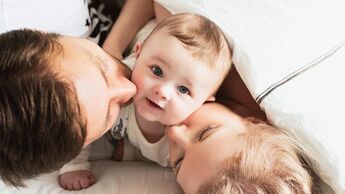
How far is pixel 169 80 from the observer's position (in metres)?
0.79

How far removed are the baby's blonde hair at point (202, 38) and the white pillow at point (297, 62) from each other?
0.07 feet

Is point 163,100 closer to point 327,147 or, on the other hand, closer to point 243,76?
point 243,76

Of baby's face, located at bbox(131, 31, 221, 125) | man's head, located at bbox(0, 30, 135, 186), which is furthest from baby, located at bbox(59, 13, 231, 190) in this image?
man's head, located at bbox(0, 30, 135, 186)

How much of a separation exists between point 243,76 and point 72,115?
32 centimetres

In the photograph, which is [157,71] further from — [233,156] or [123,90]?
[233,156]

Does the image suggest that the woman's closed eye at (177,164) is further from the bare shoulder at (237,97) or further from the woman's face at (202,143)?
the bare shoulder at (237,97)

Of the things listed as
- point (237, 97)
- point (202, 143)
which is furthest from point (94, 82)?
point (237, 97)

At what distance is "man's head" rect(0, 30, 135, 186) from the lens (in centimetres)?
61

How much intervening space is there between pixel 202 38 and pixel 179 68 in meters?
Result: 0.06

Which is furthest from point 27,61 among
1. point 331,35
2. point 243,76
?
point 331,35

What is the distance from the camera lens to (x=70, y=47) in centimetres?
70

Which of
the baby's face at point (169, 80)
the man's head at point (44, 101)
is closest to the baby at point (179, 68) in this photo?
the baby's face at point (169, 80)

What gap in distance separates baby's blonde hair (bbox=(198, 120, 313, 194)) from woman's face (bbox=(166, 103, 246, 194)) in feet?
0.05

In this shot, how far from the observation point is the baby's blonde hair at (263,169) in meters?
0.70
